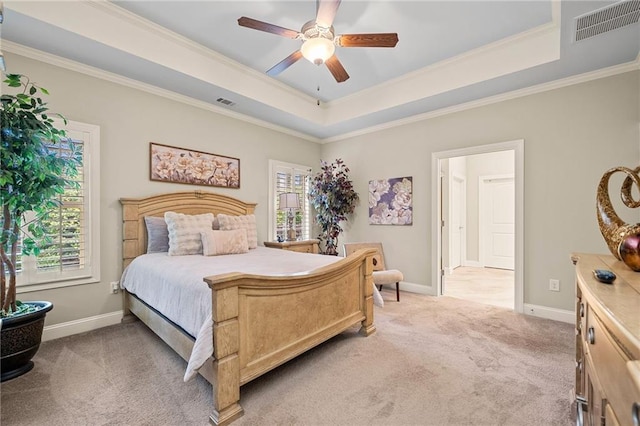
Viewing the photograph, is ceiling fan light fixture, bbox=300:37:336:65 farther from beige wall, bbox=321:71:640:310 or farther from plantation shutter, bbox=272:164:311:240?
plantation shutter, bbox=272:164:311:240

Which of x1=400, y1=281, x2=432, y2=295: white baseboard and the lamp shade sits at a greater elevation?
the lamp shade

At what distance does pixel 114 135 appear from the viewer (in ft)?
10.2

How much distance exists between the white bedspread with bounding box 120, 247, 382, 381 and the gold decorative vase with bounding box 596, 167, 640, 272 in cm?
181

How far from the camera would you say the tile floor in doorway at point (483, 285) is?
3945mm

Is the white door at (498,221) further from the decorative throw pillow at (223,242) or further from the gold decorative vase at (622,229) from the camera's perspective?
the decorative throw pillow at (223,242)

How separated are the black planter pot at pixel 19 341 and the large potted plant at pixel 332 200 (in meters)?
3.55

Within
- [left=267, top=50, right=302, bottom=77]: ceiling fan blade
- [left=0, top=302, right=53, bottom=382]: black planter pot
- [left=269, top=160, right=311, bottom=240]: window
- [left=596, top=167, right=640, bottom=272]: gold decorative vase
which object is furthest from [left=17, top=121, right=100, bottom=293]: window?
[left=596, top=167, right=640, bottom=272]: gold decorative vase

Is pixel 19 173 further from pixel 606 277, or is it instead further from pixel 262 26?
pixel 606 277

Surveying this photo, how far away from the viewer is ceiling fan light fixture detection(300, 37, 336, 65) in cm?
222

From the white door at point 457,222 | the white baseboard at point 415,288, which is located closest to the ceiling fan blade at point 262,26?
the white baseboard at point 415,288

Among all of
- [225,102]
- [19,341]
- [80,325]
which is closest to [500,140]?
[225,102]

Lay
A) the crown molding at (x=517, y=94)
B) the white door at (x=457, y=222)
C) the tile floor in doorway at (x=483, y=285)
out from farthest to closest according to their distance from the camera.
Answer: the white door at (x=457, y=222)
the tile floor in doorway at (x=483, y=285)
the crown molding at (x=517, y=94)

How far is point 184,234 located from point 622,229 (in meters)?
3.31

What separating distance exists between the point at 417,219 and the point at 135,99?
400 cm
